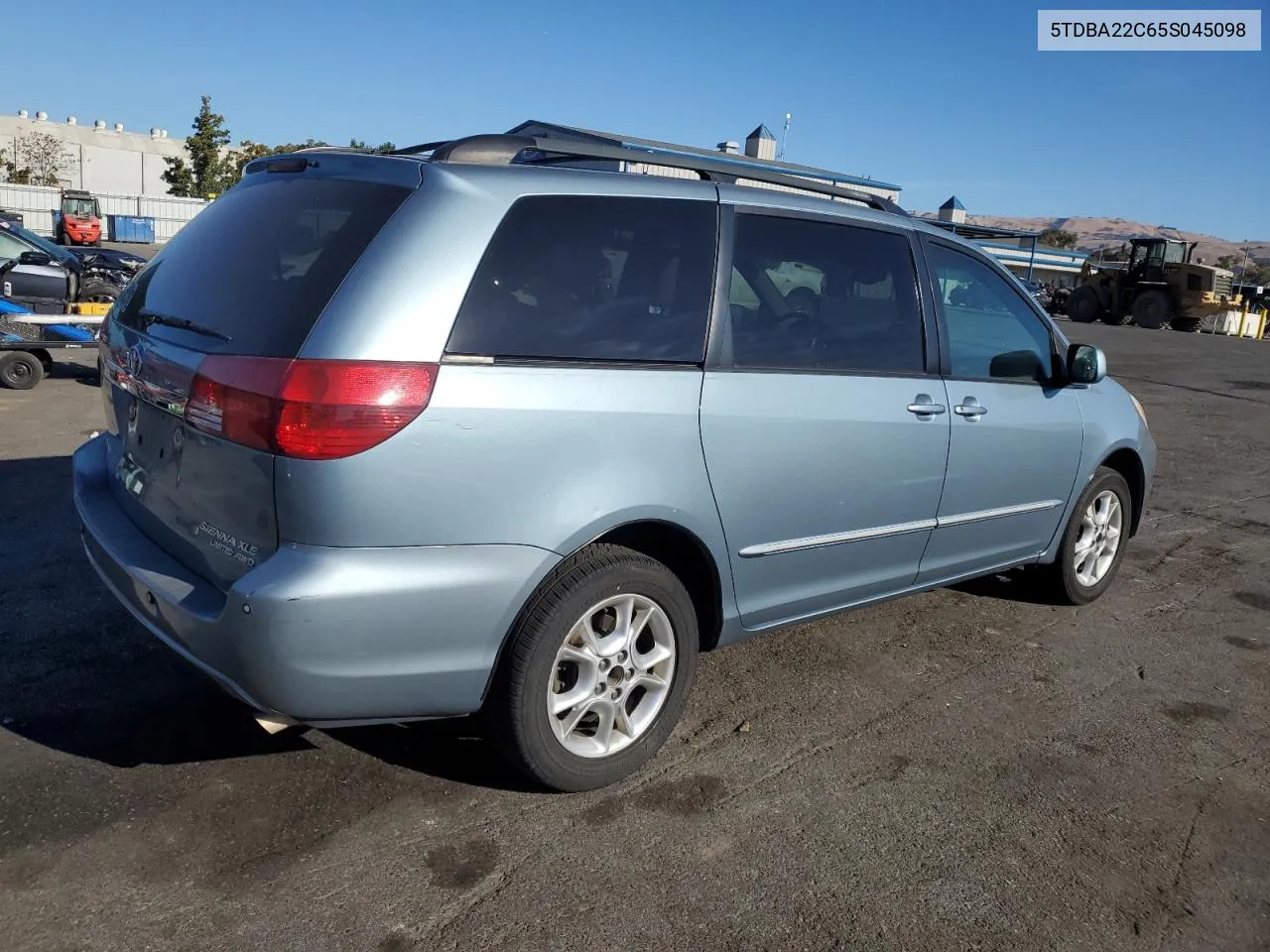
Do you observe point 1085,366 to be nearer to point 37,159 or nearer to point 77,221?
point 77,221

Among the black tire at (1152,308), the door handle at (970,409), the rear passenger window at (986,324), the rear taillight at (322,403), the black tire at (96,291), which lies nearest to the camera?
the rear taillight at (322,403)

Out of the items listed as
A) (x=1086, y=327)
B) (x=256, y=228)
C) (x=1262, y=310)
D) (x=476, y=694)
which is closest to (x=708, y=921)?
(x=476, y=694)

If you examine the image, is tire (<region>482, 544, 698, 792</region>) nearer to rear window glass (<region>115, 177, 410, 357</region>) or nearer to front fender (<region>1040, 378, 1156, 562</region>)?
rear window glass (<region>115, 177, 410, 357</region>)

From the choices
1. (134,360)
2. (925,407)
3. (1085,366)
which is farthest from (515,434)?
(1085,366)

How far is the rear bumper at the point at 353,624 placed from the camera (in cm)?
243

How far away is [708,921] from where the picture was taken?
2.49 meters

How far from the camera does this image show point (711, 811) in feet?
9.78

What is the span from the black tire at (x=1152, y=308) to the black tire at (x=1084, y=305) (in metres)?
1.37

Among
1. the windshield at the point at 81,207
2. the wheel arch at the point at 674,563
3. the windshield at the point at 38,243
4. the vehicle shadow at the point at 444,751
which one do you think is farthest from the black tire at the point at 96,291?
the windshield at the point at 81,207

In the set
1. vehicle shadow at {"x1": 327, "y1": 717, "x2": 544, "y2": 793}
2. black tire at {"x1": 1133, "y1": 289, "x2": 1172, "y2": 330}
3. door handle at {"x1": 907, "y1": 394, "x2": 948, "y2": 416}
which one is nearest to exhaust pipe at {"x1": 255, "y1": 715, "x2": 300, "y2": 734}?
vehicle shadow at {"x1": 327, "y1": 717, "x2": 544, "y2": 793}

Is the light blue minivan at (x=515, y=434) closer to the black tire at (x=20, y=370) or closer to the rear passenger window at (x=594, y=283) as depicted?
the rear passenger window at (x=594, y=283)

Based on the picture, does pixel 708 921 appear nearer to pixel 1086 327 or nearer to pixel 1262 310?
pixel 1086 327

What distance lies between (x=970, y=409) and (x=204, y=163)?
56884 mm

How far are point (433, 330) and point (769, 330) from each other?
4.18 ft
